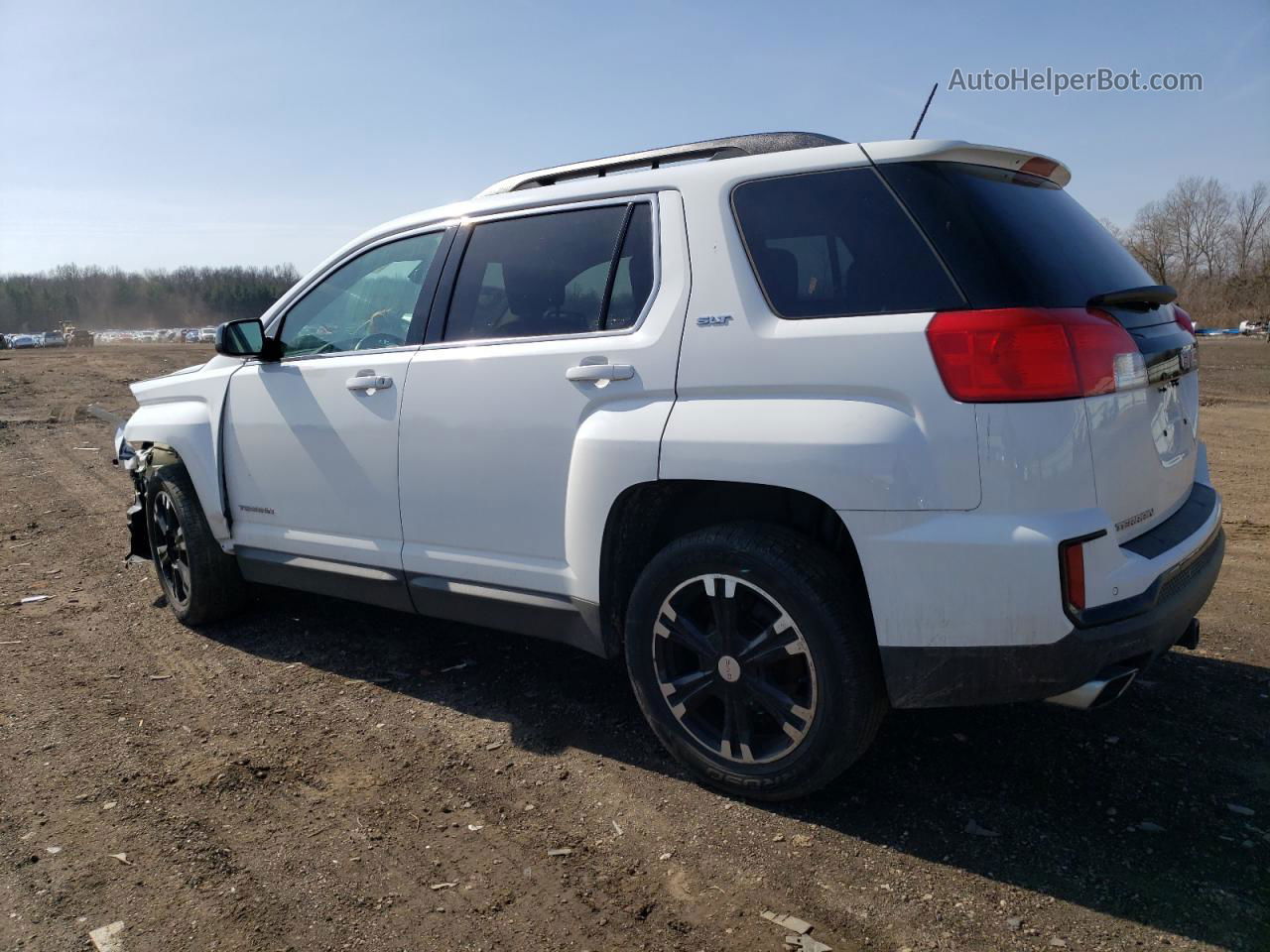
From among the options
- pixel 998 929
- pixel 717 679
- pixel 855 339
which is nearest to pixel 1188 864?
pixel 998 929

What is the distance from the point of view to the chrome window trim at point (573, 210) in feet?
10.8

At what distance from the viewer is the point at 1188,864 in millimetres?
2707

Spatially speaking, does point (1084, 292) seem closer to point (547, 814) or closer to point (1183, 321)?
point (1183, 321)

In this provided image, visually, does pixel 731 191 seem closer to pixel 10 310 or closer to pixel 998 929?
pixel 998 929

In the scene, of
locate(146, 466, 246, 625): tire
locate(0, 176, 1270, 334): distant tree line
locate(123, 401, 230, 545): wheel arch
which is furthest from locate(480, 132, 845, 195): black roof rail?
locate(0, 176, 1270, 334): distant tree line

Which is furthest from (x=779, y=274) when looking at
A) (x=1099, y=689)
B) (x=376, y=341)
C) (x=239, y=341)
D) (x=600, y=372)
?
(x=239, y=341)

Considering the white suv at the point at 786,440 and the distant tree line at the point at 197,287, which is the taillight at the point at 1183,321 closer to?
the white suv at the point at 786,440

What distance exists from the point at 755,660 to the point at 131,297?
434 feet

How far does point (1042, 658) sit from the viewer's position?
2.61m

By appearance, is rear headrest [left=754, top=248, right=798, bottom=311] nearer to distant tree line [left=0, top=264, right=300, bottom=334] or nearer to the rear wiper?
the rear wiper

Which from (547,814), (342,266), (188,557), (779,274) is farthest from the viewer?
(188,557)

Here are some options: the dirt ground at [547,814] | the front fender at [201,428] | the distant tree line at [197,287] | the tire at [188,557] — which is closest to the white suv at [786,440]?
the dirt ground at [547,814]

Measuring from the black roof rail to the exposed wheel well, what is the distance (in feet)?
3.73

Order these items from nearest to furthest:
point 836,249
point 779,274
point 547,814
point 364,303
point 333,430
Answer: point 836,249 → point 779,274 → point 547,814 → point 333,430 → point 364,303
